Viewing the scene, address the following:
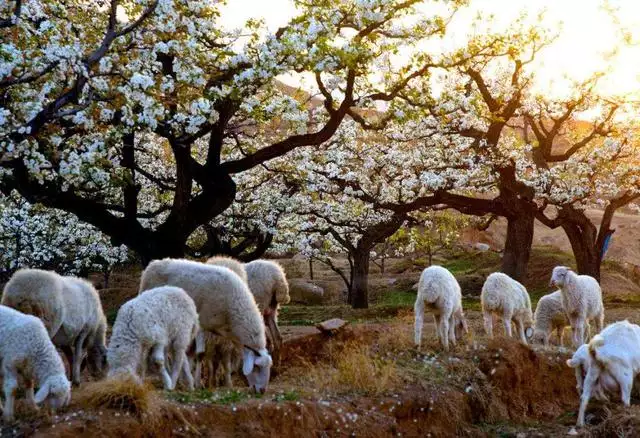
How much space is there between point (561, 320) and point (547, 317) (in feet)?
0.99

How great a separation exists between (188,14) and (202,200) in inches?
158

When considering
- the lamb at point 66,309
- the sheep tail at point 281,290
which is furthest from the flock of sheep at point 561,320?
the lamb at point 66,309

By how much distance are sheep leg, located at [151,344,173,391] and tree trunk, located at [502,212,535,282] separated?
60.1 feet

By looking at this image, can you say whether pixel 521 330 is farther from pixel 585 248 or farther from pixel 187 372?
pixel 585 248

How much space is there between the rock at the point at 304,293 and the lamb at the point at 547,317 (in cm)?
1628

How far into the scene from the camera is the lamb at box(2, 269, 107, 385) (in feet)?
37.0

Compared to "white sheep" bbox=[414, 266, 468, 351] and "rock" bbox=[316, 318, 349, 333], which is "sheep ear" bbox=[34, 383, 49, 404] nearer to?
"white sheep" bbox=[414, 266, 468, 351]

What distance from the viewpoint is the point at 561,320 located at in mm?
17312

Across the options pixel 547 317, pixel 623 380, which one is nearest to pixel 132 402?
pixel 623 380

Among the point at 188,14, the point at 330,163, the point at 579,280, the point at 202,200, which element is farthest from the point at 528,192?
the point at 188,14

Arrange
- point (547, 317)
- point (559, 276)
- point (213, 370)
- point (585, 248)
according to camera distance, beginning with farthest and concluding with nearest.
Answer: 1. point (585, 248)
2. point (547, 317)
3. point (559, 276)
4. point (213, 370)

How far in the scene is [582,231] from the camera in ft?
92.2

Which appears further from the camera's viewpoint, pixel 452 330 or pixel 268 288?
pixel 452 330

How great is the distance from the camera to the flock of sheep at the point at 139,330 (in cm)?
909
